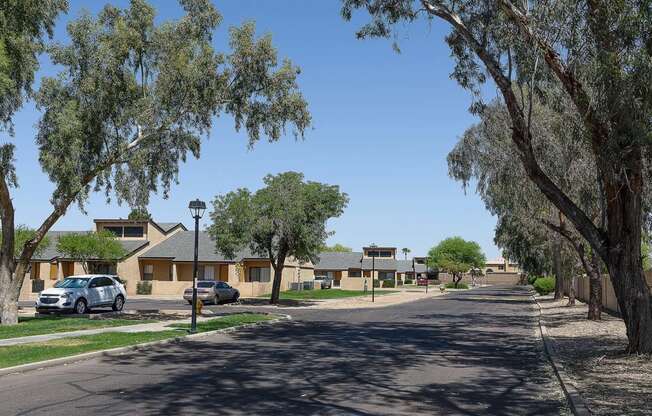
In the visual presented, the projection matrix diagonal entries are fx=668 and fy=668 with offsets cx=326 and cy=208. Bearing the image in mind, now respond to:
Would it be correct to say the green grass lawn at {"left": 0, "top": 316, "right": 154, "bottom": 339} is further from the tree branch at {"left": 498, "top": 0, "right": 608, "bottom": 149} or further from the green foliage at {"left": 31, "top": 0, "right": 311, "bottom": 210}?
the tree branch at {"left": 498, "top": 0, "right": 608, "bottom": 149}

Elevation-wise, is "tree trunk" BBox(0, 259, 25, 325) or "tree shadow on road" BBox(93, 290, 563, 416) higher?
"tree trunk" BBox(0, 259, 25, 325)

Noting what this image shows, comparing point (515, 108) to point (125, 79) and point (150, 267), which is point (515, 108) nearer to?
point (125, 79)

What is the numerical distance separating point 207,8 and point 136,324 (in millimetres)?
11928

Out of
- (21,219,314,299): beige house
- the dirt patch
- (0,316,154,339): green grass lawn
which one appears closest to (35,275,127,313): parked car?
the dirt patch

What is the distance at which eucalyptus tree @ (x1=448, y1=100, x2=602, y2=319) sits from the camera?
2093 cm

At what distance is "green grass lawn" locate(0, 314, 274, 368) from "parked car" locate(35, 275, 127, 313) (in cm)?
868

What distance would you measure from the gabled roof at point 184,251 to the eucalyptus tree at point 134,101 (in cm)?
2984

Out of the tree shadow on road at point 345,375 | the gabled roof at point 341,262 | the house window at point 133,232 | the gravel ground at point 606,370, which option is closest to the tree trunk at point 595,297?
the gravel ground at point 606,370

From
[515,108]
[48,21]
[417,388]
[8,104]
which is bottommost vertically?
[417,388]

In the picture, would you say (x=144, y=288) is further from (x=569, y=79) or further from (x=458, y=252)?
(x=458, y=252)

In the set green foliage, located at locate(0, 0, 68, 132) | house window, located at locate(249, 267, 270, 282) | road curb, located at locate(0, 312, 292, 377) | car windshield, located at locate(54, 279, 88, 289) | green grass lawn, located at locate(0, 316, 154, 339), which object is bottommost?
road curb, located at locate(0, 312, 292, 377)

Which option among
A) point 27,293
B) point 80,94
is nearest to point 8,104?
point 80,94

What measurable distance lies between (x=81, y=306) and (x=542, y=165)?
19931 millimetres

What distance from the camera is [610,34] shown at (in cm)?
1215
